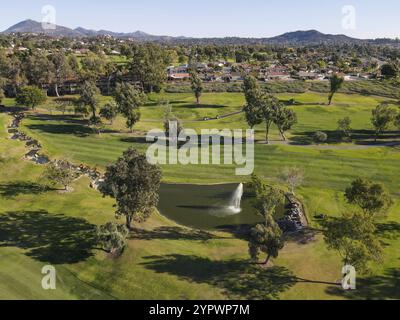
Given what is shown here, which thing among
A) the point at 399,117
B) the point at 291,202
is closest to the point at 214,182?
the point at 291,202

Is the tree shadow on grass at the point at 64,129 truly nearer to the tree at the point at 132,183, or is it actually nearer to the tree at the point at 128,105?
the tree at the point at 128,105

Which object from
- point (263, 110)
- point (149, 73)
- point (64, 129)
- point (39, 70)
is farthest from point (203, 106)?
point (39, 70)

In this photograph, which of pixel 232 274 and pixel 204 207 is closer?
pixel 232 274

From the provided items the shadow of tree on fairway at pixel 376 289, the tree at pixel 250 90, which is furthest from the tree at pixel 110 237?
the tree at pixel 250 90

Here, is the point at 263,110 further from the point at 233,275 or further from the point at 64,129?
the point at 233,275

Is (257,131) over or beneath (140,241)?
over
